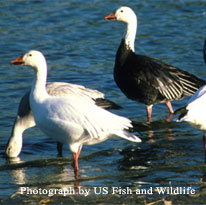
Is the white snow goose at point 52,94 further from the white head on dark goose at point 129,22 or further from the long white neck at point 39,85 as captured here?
the white head on dark goose at point 129,22

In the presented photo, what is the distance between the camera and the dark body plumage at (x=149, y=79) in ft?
33.6

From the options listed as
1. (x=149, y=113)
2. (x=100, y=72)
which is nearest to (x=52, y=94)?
(x=149, y=113)

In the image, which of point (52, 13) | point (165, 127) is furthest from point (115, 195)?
point (52, 13)

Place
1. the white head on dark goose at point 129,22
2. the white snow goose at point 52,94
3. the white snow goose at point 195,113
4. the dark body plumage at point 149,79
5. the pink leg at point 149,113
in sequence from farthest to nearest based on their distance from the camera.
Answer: the white head on dark goose at point 129,22 < the pink leg at point 149,113 < the dark body plumage at point 149,79 < the white snow goose at point 52,94 < the white snow goose at point 195,113

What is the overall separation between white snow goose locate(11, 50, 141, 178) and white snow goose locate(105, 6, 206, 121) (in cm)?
265

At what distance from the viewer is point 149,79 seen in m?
10.2

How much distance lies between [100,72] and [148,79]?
2.66 metres

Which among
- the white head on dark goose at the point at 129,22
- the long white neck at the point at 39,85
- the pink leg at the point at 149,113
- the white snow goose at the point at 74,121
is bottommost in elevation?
the pink leg at the point at 149,113

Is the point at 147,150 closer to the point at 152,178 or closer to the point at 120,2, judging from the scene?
the point at 152,178

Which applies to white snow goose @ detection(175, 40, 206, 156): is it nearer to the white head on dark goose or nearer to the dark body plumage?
the dark body plumage

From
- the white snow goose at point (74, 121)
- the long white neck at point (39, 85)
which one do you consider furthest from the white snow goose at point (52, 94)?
the white snow goose at point (74, 121)

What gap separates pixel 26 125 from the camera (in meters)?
9.08

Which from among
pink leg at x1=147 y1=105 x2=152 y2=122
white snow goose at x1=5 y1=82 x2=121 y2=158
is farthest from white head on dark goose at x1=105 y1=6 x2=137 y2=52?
white snow goose at x1=5 y1=82 x2=121 y2=158

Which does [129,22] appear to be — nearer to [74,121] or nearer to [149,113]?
[149,113]
